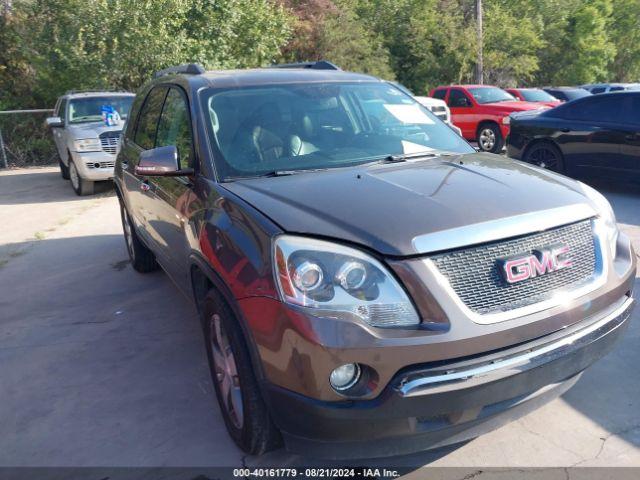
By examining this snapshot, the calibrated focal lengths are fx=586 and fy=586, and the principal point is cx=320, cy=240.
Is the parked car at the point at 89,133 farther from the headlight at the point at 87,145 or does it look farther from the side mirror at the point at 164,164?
the side mirror at the point at 164,164

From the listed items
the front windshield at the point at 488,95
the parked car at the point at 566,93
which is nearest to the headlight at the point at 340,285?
the front windshield at the point at 488,95

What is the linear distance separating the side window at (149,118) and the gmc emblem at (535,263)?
3113mm

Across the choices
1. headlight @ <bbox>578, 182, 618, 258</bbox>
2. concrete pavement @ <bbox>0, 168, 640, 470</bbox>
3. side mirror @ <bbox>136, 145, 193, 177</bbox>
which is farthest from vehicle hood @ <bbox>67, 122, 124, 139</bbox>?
headlight @ <bbox>578, 182, 618, 258</bbox>

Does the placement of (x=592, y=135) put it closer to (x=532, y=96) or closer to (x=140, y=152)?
(x=140, y=152)

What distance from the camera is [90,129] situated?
35.1ft

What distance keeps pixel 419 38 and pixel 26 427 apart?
29431 mm

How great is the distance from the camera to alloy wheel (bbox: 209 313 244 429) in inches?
113

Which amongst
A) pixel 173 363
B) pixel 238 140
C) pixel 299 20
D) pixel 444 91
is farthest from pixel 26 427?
pixel 299 20

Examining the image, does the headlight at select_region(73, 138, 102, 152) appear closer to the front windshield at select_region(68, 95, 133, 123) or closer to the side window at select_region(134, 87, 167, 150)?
the front windshield at select_region(68, 95, 133, 123)

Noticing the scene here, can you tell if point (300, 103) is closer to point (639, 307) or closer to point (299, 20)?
point (639, 307)

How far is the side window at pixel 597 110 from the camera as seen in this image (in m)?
8.45

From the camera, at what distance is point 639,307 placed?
4.43m

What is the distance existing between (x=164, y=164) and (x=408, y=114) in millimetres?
1751

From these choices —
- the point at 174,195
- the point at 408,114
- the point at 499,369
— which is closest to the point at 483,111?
the point at 408,114
